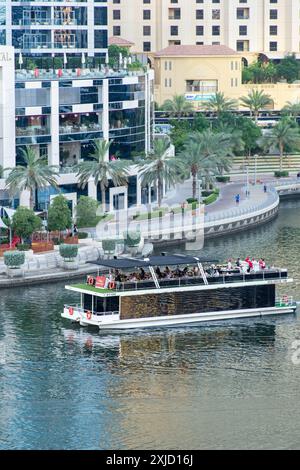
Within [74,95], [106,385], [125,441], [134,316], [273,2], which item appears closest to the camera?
[125,441]

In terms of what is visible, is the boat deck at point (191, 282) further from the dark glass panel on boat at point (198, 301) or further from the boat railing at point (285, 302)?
the boat railing at point (285, 302)

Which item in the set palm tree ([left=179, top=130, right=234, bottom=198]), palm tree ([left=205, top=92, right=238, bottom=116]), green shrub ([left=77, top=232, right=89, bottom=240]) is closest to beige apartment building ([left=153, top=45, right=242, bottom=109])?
palm tree ([left=205, top=92, right=238, bottom=116])

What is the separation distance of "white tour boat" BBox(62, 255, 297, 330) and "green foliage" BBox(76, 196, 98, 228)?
68.6 ft

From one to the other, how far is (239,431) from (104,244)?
126ft

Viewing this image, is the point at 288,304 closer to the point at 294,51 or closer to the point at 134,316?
the point at 134,316

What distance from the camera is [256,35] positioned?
646 ft

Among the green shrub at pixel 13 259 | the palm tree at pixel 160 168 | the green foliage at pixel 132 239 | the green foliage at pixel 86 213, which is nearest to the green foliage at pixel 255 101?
the palm tree at pixel 160 168

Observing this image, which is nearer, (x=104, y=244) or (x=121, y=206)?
(x=104, y=244)

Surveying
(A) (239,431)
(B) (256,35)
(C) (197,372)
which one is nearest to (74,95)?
(C) (197,372)

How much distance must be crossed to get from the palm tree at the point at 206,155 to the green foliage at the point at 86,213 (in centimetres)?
1683

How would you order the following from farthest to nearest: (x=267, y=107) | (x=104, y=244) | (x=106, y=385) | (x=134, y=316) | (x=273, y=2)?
(x=273, y=2), (x=267, y=107), (x=104, y=244), (x=134, y=316), (x=106, y=385)

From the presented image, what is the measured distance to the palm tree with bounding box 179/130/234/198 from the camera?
5251 inches

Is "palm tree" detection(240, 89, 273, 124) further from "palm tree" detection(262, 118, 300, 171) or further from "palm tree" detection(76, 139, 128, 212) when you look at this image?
"palm tree" detection(76, 139, 128, 212)

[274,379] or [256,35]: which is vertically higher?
[256,35]
